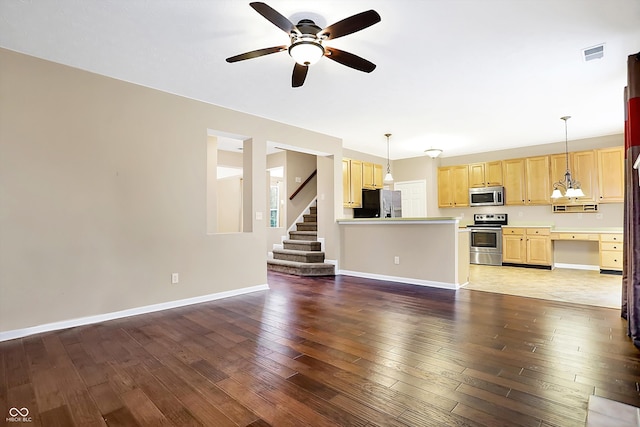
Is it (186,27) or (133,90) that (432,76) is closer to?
(186,27)

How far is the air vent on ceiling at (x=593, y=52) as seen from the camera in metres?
2.96

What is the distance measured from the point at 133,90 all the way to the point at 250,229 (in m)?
2.29

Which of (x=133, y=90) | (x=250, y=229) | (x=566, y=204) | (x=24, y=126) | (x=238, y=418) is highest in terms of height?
(x=133, y=90)

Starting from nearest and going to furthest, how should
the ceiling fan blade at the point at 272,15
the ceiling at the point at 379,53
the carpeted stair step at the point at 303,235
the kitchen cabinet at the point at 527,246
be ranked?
the ceiling fan blade at the point at 272,15
the ceiling at the point at 379,53
the kitchen cabinet at the point at 527,246
the carpeted stair step at the point at 303,235

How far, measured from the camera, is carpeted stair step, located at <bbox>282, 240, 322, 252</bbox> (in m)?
6.59

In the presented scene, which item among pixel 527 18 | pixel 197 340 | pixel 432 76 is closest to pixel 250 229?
pixel 197 340

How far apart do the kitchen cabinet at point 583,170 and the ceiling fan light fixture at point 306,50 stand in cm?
641

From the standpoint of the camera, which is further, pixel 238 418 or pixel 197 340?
pixel 197 340

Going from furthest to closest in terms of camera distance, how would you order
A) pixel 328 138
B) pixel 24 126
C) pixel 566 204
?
pixel 566 204
pixel 328 138
pixel 24 126

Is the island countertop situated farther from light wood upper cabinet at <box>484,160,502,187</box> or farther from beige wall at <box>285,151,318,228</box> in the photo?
light wood upper cabinet at <box>484,160,502,187</box>

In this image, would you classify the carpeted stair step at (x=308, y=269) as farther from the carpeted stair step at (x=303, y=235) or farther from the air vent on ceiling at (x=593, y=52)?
the air vent on ceiling at (x=593, y=52)

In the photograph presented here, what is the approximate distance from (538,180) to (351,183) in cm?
404

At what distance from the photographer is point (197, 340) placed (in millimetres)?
2799
